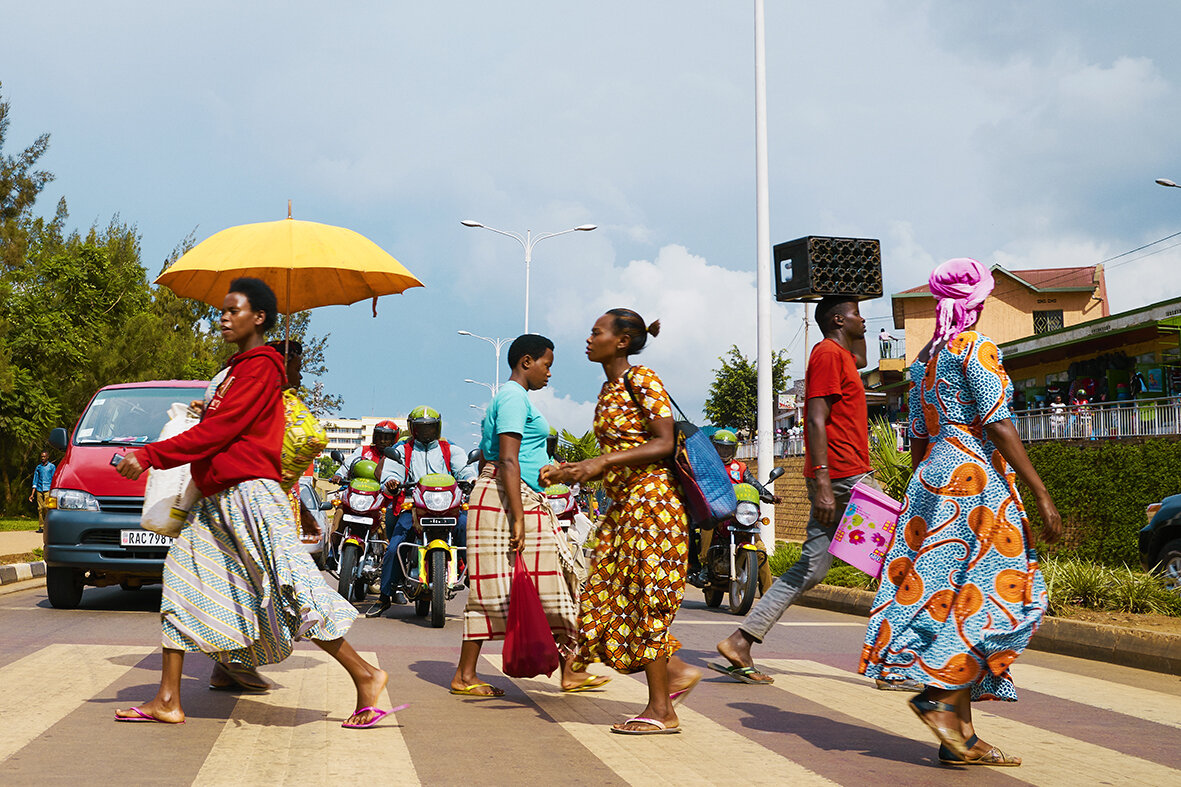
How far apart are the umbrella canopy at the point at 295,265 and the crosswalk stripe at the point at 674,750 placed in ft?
11.9

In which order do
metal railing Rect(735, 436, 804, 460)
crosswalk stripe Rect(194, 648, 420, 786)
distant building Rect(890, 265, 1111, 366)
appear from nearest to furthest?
crosswalk stripe Rect(194, 648, 420, 786), metal railing Rect(735, 436, 804, 460), distant building Rect(890, 265, 1111, 366)

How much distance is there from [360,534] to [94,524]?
221cm

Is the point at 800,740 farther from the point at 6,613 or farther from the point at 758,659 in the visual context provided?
the point at 6,613

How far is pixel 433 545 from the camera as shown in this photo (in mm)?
9727

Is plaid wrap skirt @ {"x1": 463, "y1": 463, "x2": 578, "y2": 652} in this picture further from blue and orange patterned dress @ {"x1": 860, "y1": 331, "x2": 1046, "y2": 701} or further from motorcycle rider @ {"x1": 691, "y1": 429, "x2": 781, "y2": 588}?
motorcycle rider @ {"x1": 691, "y1": 429, "x2": 781, "y2": 588}

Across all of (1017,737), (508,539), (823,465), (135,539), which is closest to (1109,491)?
(823,465)

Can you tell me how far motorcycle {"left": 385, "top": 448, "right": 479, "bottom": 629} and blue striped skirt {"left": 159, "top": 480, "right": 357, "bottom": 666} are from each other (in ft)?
14.6

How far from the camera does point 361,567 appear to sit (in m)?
10.8

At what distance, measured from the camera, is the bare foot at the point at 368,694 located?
197 inches

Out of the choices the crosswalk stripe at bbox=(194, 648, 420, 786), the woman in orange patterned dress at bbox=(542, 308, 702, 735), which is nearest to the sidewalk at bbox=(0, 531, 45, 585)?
the crosswalk stripe at bbox=(194, 648, 420, 786)

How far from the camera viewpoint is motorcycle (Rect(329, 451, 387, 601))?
10.6m

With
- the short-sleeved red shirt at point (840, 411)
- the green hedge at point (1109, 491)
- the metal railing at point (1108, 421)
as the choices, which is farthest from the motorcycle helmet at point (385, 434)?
the metal railing at point (1108, 421)

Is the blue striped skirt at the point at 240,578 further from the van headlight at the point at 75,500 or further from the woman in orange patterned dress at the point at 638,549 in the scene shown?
the van headlight at the point at 75,500

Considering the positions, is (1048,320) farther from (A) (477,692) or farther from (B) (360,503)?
(A) (477,692)
